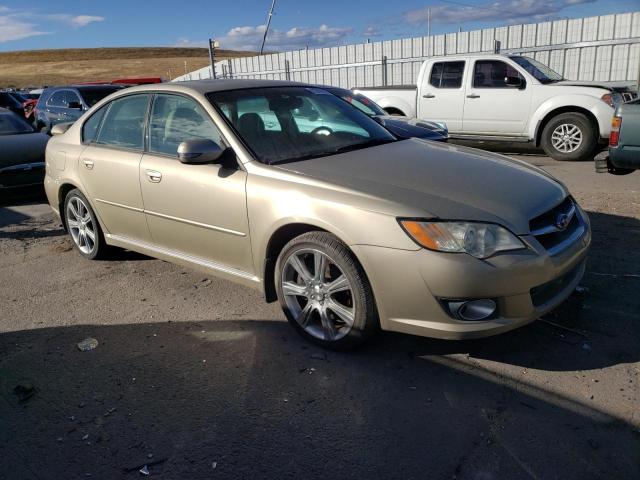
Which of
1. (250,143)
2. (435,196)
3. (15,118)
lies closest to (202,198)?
(250,143)

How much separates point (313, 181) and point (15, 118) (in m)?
8.10

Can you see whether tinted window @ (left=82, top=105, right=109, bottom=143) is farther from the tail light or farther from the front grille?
the tail light

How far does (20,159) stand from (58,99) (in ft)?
19.6

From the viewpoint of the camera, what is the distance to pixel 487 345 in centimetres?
333

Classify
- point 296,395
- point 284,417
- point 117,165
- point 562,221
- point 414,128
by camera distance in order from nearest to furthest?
point 284,417, point 296,395, point 562,221, point 117,165, point 414,128

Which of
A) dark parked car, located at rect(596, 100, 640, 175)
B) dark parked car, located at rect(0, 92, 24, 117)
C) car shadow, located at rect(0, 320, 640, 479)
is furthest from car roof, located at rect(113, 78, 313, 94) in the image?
dark parked car, located at rect(0, 92, 24, 117)

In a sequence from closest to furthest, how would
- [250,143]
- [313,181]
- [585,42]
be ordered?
[313,181]
[250,143]
[585,42]

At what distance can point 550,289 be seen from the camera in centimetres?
307

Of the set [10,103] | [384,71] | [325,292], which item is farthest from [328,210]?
[10,103]

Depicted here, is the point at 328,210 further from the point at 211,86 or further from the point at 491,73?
the point at 491,73

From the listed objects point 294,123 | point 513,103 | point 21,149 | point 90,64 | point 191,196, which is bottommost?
point 21,149

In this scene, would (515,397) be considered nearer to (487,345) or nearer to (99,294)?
(487,345)

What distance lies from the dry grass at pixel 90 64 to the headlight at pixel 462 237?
154 feet

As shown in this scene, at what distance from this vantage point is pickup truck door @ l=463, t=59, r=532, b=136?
10.1 meters
